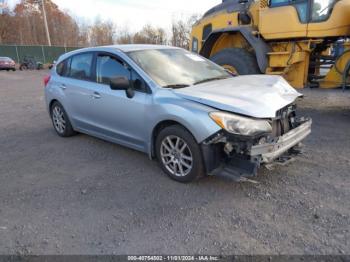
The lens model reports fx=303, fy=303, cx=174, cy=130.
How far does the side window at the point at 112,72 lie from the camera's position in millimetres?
4016

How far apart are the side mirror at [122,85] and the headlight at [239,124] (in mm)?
1289

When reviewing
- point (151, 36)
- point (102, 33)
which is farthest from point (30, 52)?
point (102, 33)

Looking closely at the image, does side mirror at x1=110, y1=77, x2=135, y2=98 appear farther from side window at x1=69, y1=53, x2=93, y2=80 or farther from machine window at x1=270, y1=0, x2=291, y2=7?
machine window at x1=270, y1=0, x2=291, y2=7

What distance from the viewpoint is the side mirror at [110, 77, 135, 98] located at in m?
3.90

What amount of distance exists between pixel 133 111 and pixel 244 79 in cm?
163

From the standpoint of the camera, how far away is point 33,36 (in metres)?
60.5

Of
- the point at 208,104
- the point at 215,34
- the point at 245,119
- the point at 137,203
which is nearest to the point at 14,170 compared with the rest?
the point at 137,203

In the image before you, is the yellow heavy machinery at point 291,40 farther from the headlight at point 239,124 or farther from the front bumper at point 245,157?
the headlight at point 239,124

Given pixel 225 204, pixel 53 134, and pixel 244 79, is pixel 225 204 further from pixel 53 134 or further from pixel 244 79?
pixel 53 134

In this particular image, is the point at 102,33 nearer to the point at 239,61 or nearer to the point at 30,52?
the point at 30,52

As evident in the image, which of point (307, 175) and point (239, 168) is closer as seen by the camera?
point (239, 168)

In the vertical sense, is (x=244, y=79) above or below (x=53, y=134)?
above

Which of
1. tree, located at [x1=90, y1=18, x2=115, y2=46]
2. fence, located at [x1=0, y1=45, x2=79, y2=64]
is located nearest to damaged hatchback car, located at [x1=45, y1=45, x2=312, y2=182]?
fence, located at [x1=0, y1=45, x2=79, y2=64]

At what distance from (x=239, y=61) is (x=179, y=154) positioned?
4.41 meters
